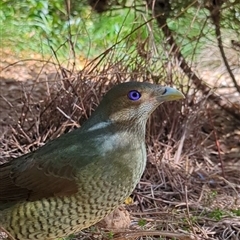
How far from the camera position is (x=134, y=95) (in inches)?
127

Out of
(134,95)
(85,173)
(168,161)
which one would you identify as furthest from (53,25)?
(85,173)

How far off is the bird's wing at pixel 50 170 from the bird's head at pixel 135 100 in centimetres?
17

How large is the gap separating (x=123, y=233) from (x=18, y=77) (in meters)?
2.78

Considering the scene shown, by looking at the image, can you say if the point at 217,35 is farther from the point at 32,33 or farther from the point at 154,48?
the point at 32,33

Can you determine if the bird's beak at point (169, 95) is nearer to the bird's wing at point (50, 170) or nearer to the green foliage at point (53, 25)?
the bird's wing at point (50, 170)

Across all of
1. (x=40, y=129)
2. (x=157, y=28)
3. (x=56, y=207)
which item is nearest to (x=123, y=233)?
(x=56, y=207)

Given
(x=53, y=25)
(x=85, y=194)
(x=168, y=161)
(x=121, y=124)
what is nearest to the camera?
(x=85, y=194)

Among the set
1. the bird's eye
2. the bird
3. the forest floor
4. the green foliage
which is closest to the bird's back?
the bird

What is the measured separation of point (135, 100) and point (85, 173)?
1.39 feet

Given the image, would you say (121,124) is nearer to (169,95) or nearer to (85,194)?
(169,95)

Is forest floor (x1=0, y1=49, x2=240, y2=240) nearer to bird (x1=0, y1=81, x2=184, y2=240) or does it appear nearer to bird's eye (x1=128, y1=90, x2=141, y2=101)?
bird (x1=0, y1=81, x2=184, y2=240)

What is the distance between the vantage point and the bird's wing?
10.4 ft

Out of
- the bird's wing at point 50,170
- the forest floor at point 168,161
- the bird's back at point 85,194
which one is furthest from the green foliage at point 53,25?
the bird's back at point 85,194

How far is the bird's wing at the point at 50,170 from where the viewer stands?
10.4ft
